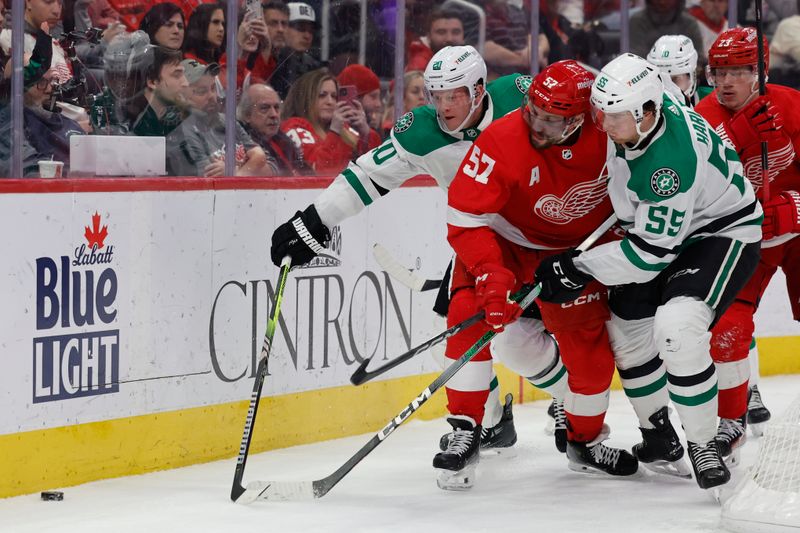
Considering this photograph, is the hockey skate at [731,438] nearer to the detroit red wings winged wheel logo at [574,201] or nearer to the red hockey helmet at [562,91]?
the detroit red wings winged wheel logo at [574,201]

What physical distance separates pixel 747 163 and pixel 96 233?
6.56ft

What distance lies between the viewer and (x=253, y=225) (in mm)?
4520

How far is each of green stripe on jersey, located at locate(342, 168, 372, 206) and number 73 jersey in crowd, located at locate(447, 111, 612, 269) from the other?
46cm

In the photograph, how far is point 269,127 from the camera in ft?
15.8

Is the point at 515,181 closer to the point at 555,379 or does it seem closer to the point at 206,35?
the point at 555,379

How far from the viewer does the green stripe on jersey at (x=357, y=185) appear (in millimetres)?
4246

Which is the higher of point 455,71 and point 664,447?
point 455,71

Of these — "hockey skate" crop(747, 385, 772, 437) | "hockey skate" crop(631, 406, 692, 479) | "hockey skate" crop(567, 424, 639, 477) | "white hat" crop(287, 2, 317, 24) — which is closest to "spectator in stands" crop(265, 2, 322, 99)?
"white hat" crop(287, 2, 317, 24)

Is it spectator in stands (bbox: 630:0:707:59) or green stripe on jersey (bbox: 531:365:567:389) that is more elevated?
spectator in stands (bbox: 630:0:707:59)

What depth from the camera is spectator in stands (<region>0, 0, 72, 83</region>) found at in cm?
388

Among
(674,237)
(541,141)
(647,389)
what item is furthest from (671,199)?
(647,389)

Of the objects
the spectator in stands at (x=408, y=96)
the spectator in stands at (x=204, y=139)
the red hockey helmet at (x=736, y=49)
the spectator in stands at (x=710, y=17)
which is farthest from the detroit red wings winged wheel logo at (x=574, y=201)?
the spectator in stands at (x=710, y=17)

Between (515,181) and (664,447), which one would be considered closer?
(515,181)

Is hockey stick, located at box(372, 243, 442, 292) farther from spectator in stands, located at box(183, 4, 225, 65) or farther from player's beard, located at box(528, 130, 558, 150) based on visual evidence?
player's beard, located at box(528, 130, 558, 150)
